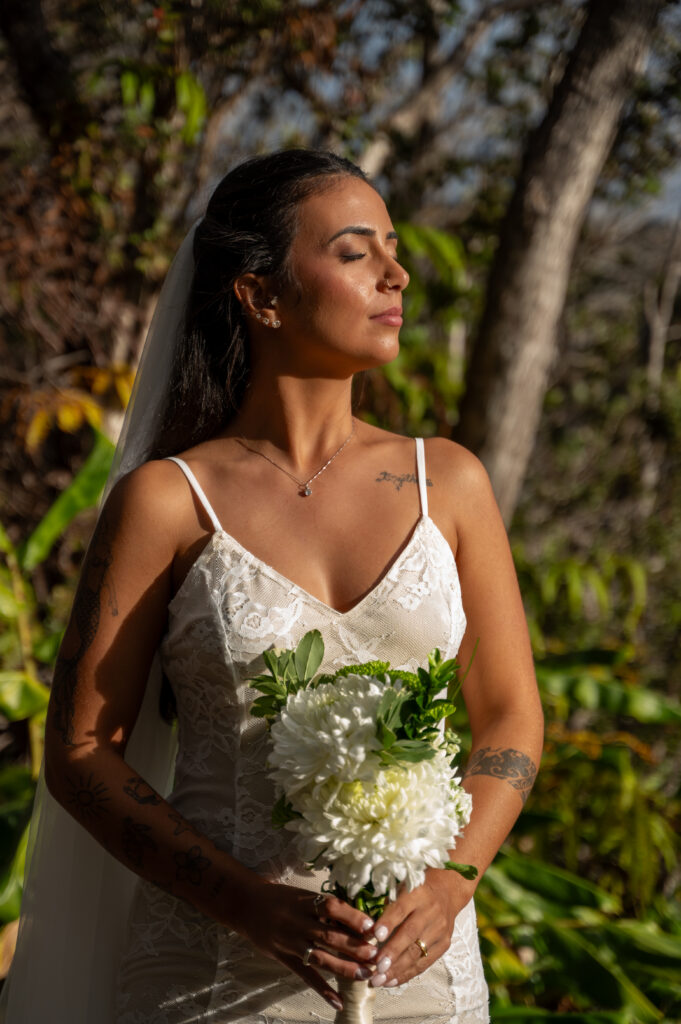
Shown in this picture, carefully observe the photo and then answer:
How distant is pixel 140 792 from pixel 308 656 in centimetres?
43

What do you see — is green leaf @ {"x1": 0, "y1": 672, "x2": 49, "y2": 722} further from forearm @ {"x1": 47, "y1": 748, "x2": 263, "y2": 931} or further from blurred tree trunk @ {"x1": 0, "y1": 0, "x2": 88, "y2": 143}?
blurred tree trunk @ {"x1": 0, "y1": 0, "x2": 88, "y2": 143}

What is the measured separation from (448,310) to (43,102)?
7.02 feet

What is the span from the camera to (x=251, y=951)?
1.71 m

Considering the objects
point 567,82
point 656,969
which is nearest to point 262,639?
point 656,969

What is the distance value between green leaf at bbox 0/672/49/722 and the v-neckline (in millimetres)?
1448

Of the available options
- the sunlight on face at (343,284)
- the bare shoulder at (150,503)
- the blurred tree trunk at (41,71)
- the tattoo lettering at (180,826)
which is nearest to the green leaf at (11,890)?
the tattoo lettering at (180,826)

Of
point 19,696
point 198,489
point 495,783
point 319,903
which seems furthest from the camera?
point 19,696

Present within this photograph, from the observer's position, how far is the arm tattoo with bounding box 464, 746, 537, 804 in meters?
1.82

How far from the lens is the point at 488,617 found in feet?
6.37

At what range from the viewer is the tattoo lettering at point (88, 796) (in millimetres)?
1731

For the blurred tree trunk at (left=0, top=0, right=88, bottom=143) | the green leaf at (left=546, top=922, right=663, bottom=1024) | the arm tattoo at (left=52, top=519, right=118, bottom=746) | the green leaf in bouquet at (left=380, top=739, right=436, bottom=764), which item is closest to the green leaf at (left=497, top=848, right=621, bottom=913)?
the green leaf at (left=546, top=922, right=663, bottom=1024)

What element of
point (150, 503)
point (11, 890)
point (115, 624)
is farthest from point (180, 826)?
point (11, 890)

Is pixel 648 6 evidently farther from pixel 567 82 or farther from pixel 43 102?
pixel 43 102

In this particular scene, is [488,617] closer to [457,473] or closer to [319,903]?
[457,473]
